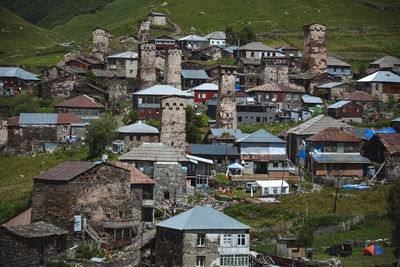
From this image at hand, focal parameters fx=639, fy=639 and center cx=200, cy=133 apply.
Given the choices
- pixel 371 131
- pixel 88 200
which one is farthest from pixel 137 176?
pixel 371 131

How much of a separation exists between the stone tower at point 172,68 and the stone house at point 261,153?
25015 millimetres

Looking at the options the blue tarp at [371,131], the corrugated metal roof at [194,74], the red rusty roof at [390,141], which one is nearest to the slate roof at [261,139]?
the red rusty roof at [390,141]

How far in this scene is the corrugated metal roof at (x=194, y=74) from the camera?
88.0 m

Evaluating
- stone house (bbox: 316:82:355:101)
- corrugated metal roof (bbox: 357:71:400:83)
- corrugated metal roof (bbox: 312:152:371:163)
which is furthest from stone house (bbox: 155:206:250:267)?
corrugated metal roof (bbox: 357:71:400:83)

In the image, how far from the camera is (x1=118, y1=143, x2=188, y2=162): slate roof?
5288cm

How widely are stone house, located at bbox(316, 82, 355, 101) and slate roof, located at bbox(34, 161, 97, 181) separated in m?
45.3

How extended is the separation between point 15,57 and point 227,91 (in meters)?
59.0

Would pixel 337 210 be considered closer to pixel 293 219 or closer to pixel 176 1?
pixel 293 219

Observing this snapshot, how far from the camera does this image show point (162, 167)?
52.2m

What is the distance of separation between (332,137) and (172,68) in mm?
29949

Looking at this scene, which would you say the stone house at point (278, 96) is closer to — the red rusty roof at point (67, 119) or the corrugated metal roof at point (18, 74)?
the red rusty roof at point (67, 119)

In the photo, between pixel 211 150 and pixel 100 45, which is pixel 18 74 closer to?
pixel 100 45

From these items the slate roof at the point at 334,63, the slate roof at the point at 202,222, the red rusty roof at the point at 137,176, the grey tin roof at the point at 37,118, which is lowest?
the slate roof at the point at 202,222

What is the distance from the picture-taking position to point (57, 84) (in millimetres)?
81312
